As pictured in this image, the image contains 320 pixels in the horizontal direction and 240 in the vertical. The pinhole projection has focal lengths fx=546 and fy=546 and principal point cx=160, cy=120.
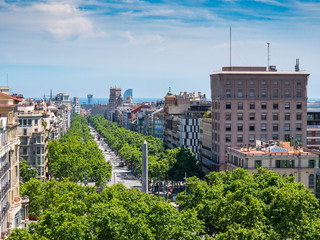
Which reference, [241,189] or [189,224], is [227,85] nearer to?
[241,189]

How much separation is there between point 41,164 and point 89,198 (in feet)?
194

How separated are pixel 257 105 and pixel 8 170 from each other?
78.7 meters

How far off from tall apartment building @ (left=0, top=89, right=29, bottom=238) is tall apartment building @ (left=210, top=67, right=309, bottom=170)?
66.4 meters

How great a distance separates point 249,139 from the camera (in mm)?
135250

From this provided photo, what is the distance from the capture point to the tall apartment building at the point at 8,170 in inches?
2584

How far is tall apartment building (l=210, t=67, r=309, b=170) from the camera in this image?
134500 millimetres

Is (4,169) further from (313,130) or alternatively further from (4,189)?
(313,130)

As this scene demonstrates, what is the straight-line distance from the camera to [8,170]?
2778 inches

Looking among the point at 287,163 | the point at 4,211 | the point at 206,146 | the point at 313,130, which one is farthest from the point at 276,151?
the point at 4,211

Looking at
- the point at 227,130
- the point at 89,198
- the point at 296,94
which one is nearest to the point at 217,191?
the point at 89,198

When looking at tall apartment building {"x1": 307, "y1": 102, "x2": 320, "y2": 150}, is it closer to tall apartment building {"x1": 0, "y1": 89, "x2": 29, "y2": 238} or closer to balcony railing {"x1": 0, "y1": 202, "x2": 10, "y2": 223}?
tall apartment building {"x1": 0, "y1": 89, "x2": 29, "y2": 238}

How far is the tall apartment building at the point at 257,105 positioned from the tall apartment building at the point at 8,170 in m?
66.4

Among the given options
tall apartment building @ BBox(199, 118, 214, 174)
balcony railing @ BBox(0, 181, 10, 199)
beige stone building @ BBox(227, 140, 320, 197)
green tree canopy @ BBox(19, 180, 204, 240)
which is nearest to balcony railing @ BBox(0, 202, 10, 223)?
balcony railing @ BBox(0, 181, 10, 199)

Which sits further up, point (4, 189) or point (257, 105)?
point (257, 105)
